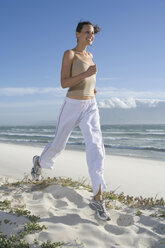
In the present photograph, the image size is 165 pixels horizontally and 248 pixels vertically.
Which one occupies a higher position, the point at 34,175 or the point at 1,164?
the point at 34,175

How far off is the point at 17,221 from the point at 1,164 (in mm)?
4465

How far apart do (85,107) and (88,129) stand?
1.11 ft

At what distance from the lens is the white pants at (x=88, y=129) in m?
3.68

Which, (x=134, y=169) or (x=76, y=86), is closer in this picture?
(x=76, y=86)

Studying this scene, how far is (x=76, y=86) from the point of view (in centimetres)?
388

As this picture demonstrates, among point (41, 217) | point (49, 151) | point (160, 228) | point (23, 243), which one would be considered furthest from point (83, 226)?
point (49, 151)

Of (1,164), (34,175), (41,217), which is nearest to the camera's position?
(41,217)

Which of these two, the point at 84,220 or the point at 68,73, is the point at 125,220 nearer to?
the point at 84,220

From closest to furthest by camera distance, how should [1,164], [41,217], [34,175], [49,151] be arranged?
[41,217]
[49,151]
[34,175]
[1,164]

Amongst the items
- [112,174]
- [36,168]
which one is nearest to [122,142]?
[112,174]

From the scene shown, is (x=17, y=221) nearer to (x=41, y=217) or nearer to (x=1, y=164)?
(x=41, y=217)

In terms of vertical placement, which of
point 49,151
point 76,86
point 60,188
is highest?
point 76,86

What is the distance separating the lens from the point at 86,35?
3.96m

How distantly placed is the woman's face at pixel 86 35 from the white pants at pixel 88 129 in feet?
2.98
